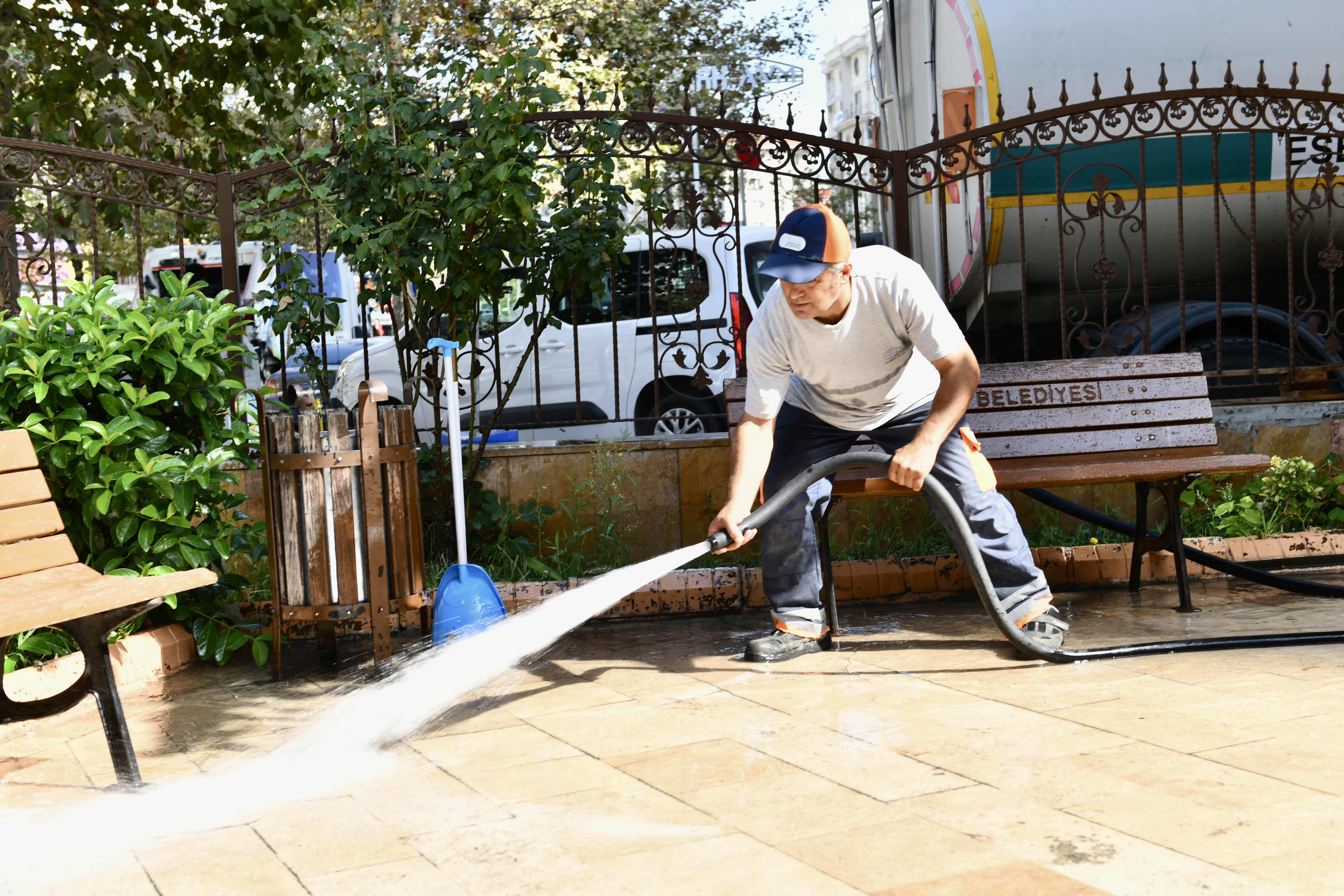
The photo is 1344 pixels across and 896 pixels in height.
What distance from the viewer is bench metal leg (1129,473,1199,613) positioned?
4875mm

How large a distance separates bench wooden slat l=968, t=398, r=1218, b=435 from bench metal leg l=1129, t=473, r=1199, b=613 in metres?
0.29

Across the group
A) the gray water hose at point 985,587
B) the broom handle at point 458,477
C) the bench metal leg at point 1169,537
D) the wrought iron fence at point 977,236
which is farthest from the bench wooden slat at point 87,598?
the bench metal leg at point 1169,537

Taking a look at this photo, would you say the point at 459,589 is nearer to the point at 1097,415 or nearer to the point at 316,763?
the point at 316,763

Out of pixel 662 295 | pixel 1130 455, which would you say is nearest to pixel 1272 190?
pixel 1130 455

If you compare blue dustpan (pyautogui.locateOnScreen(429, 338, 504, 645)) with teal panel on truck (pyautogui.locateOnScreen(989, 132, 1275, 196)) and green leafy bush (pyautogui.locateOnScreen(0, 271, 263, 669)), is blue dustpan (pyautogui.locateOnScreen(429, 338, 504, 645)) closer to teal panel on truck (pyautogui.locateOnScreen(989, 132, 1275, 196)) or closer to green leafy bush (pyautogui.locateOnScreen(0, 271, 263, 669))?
green leafy bush (pyautogui.locateOnScreen(0, 271, 263, 669))

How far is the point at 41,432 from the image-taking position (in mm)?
4285

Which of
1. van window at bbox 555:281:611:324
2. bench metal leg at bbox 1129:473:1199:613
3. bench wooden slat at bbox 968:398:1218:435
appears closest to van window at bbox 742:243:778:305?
van window at bbox 555:281:611:324

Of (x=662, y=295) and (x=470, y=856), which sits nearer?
(x=470, y=856)

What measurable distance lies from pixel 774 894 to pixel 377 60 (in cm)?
538

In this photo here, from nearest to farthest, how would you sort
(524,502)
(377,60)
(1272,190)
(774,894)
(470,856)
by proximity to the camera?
(774,894), (470,856), (524,502), (377,60), (1272,190)

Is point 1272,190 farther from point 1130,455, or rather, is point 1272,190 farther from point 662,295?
point 662,295

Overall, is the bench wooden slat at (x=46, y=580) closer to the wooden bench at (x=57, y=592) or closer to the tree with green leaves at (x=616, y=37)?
the wooden bench at (x=57, y=592)

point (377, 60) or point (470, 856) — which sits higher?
point (377, 60)

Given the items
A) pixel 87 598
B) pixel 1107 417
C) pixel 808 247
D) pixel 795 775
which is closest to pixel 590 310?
pixel 1107 417
